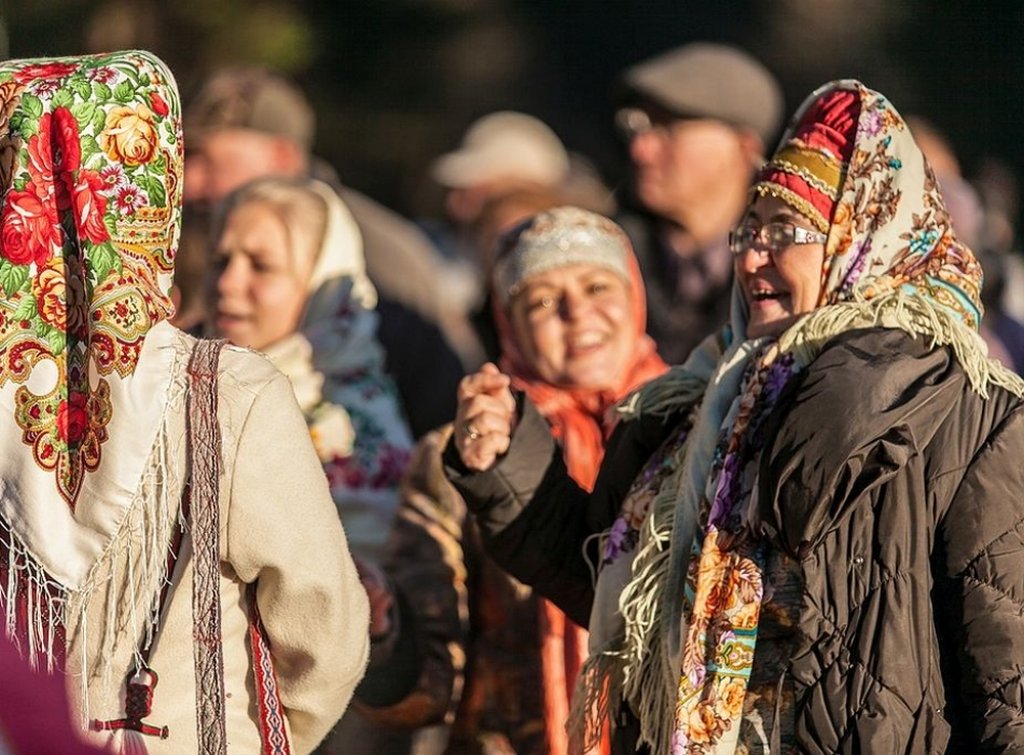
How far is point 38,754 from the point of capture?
1.74 meters

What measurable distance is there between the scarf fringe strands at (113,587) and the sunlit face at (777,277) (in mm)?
1122

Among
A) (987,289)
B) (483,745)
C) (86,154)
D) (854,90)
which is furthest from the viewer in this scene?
(987,289)

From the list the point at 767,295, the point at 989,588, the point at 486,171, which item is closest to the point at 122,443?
the point at 767,295

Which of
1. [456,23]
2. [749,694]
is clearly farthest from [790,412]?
[456,23]

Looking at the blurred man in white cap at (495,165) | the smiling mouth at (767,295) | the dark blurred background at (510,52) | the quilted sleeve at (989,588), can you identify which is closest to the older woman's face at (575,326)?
the smiling mouth at (767,295)

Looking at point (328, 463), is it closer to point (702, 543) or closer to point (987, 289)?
point (702, 543)

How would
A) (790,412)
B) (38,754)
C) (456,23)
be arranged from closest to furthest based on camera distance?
(38,754) → (790,412) → (456,23)

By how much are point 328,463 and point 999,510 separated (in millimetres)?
2347

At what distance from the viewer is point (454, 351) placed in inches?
252

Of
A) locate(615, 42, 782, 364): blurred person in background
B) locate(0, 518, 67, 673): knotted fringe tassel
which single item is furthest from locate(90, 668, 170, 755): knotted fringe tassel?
locate(615, 42, 782, 364): blurred person in background

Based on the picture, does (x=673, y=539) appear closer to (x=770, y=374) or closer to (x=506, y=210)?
(x=770, y=374)

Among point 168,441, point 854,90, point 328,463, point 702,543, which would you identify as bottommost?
point 328,463

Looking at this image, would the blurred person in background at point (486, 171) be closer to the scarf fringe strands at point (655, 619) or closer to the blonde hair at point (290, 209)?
the blonde hair at point (290, 209)

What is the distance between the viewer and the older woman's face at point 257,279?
5.48 metres
